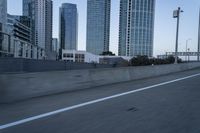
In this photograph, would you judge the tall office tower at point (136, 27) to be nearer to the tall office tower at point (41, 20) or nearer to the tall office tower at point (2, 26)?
the tall office tower at point (2, 26)

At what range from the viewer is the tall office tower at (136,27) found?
390ft

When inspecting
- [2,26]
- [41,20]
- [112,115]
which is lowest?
[112,115]

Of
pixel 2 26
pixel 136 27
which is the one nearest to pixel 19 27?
pixel 2 26

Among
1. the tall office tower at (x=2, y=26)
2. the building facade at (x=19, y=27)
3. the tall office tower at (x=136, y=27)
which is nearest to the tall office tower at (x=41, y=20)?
the building facade at (x=19, y=27)

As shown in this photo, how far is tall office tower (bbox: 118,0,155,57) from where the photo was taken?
118812 millimetres

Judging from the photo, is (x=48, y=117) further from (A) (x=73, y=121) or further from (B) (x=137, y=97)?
(B) (x=137, y=97)

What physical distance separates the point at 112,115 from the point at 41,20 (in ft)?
622

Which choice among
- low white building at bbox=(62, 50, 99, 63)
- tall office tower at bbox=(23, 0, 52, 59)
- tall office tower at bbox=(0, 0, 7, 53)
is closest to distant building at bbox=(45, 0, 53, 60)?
tall office tower at bbox=(23, 0, 52, 59)

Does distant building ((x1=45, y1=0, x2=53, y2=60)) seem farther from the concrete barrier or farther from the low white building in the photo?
the concrete barrier

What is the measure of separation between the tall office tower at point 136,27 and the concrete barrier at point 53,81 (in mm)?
97776

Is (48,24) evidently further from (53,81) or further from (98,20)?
(53,81)

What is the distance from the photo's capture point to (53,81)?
1175 centimetres

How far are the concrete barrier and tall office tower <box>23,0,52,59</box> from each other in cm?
17084

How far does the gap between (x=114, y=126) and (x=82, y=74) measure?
7.16m
